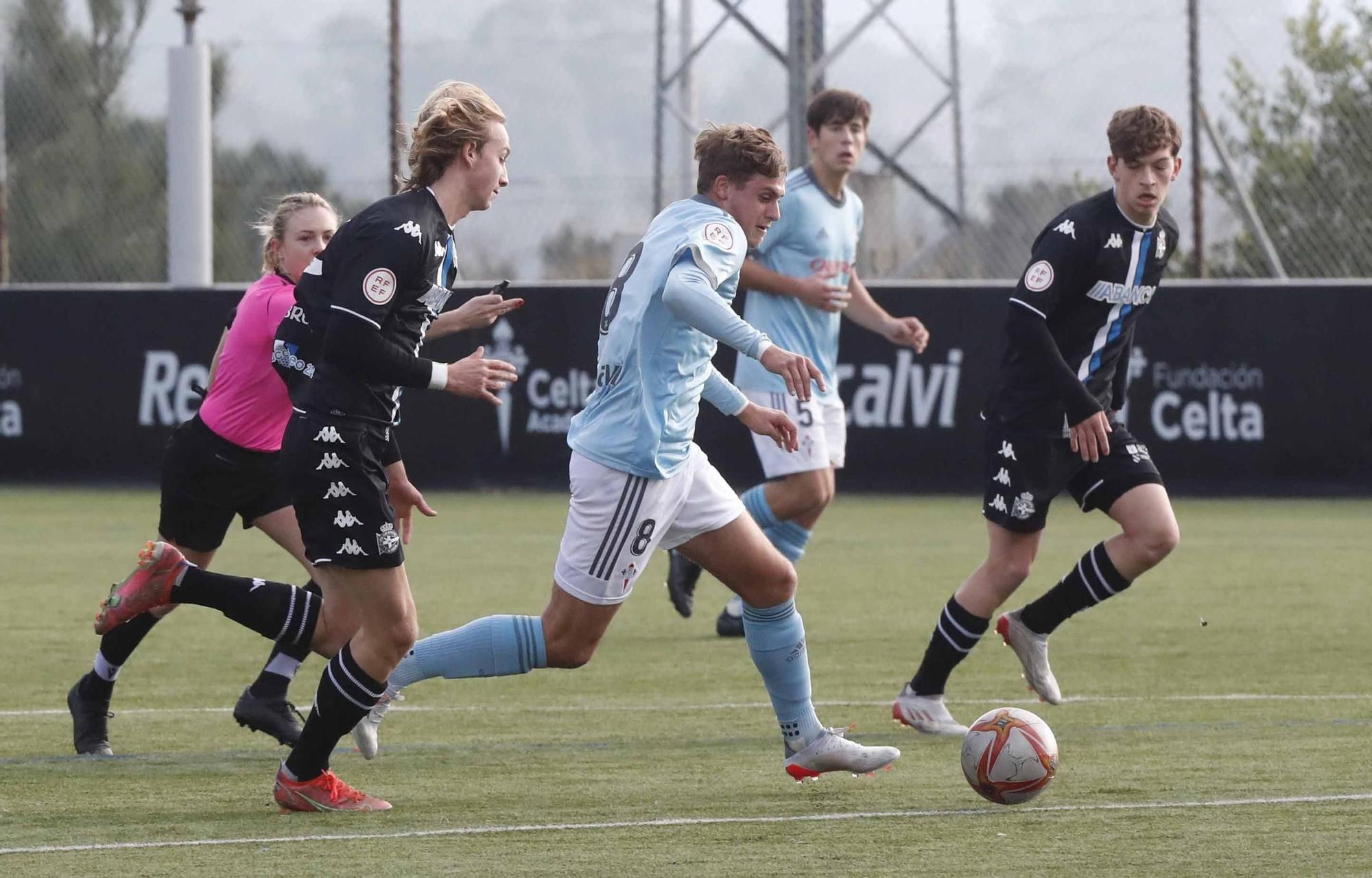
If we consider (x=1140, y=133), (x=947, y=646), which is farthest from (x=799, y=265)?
(x=947, y=646)

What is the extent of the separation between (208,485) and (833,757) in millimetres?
2231

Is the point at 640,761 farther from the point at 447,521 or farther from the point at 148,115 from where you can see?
the point at 148,115

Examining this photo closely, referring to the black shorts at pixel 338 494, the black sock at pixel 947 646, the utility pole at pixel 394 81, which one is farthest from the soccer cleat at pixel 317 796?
the utility pole at pixel 394 81

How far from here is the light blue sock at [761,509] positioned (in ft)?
29.7

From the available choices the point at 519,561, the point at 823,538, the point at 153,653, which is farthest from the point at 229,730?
the point at 823,538

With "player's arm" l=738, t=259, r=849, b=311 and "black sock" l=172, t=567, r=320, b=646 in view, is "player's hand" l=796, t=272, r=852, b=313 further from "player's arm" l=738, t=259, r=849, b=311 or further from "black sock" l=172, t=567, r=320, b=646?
"black sock" l=172, t=567, r=320, b=646

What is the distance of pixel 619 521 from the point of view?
5.52 meters

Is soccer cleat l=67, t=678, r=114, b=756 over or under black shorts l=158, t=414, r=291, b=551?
under

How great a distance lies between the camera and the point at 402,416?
17.4 m

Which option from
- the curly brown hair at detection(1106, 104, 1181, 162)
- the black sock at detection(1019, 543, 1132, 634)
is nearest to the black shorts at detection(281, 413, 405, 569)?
the black sock at detection(1019, 543, 1132, 634)

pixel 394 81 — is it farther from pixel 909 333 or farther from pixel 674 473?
pixel 674 473

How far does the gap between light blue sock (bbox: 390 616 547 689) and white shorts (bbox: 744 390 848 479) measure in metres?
3.31

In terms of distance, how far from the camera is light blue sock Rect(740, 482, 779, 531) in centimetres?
906

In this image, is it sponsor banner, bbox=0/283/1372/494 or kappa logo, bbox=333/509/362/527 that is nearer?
kappa logo, bbox=333/509/362/527
